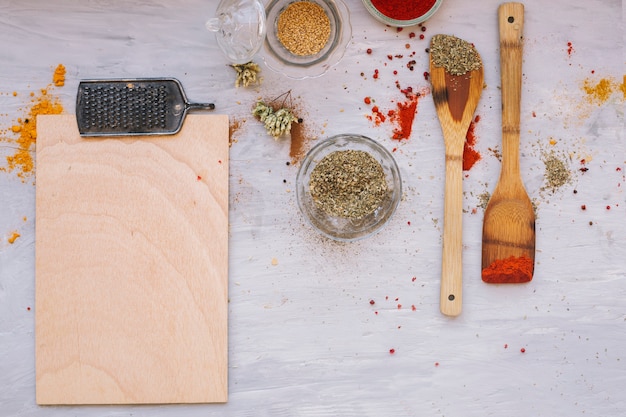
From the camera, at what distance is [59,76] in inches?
55.1

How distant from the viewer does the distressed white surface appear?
1403mm

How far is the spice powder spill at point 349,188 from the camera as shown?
1363 millimetres

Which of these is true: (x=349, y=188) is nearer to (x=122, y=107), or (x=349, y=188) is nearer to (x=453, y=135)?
(x=453, y=135)

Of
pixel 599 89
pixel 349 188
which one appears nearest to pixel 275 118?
pixel 349 188

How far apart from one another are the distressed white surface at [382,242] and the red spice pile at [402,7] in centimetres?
4

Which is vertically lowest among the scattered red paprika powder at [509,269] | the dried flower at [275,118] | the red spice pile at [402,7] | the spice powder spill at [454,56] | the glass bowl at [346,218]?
the scattered red paprika powder at [509,269]

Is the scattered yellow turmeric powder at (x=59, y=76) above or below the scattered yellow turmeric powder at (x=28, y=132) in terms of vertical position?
above

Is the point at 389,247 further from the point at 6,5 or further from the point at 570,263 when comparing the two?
the point at 6,5

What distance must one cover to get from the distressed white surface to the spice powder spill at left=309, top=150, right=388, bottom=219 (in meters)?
0.07

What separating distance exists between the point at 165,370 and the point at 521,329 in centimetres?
81

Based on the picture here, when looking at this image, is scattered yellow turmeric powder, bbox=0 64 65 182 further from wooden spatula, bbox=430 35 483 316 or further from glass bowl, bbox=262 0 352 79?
wooden spatula, bbox=430 35 483 316

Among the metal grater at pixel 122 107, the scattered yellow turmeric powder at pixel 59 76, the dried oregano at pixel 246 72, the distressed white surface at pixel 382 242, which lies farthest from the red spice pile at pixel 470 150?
the scattered yellow turmeric powder at pixel 59 76

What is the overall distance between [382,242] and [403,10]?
1.69 feet

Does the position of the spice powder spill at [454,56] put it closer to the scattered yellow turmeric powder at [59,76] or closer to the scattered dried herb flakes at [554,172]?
the scattered dried herb flakes at [554,172]
